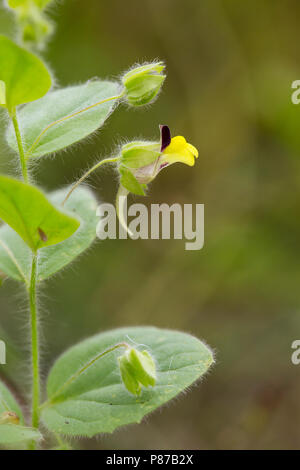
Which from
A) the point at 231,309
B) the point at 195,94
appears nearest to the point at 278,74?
the point at 195,94

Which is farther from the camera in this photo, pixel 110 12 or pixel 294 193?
pixel 110 12

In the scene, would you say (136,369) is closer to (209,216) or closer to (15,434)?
(15,434)

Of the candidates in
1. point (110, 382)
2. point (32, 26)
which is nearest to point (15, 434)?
point (110, 382)

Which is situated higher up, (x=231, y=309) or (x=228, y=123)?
(x=228, y=123)

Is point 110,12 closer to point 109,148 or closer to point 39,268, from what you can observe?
point 109,148

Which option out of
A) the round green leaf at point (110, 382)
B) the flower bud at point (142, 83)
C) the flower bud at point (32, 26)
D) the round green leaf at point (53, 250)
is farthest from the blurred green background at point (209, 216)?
the flower bud at point (142, 83)

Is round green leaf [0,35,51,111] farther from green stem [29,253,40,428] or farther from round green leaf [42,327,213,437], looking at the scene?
round green leaf [42,327,213,437]

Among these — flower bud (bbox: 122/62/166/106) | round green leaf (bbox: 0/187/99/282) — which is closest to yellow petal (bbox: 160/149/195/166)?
flower bud (bbox: 122/62/166/106)
